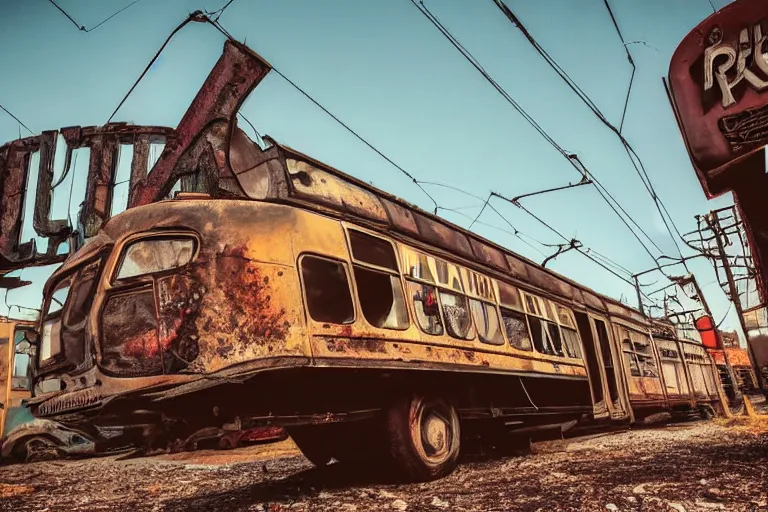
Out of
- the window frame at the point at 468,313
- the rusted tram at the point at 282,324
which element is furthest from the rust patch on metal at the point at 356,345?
the window frame at the point at 468,313

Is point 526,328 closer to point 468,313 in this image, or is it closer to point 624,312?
point 468,313

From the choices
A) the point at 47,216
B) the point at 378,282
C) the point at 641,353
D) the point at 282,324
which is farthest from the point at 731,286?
the point at 47,216

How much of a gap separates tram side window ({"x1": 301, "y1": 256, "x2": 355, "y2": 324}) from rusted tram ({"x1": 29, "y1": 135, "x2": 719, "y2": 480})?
0.01 m

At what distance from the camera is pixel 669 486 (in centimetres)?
381

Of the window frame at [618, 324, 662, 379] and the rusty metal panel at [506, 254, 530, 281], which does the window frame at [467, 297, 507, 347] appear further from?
the window frame at [618, 324, 662, 379]

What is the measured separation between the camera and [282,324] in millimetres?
3809

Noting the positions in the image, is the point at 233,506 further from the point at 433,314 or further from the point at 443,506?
the point at 433,314

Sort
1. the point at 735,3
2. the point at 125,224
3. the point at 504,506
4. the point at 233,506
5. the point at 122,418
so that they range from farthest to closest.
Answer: the point at 735,3 → the point at 125,224 → the point at 233,506 → the point at 122,418 → the point at 504,506

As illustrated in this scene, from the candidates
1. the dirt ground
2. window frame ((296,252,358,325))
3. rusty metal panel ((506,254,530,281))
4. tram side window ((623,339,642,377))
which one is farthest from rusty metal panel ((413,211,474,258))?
tram side window ((623,339,642,377))

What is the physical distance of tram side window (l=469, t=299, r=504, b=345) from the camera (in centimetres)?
596

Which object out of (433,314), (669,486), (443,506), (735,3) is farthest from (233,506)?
(735,3)

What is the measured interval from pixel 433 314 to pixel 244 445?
796 centimetres

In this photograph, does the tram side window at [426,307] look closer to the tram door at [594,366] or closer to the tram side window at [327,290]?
the tram side window at [327,290]

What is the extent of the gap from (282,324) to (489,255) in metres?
4.04
